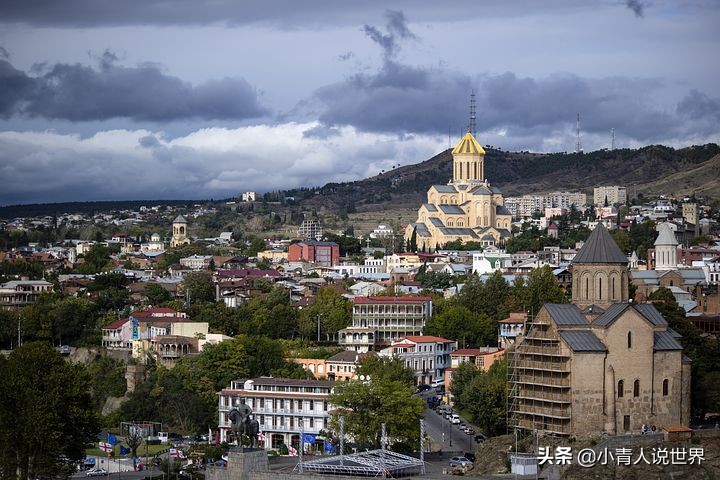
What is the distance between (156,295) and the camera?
115188mm

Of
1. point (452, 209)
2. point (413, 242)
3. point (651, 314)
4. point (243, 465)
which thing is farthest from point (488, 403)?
point (452, 209)

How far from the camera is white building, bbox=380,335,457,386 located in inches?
3561

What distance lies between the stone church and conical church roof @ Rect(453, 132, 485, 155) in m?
87.2

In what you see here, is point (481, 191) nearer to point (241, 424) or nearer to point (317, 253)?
point (317, 253)

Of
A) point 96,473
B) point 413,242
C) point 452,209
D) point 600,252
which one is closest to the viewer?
point 96,473

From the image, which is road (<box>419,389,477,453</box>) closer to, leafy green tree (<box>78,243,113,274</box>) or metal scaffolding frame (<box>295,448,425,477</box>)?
metal scaffolding frame (<box>295,448,425,477</box>)

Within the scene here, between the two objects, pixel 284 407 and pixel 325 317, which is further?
pixel 325 317

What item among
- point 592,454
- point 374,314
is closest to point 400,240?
point 374,314

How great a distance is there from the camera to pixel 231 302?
112 metres

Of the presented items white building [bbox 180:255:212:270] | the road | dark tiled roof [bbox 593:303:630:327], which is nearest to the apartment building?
the road

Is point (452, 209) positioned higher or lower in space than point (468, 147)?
lower

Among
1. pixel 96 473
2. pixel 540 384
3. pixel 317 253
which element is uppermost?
pixel 317 253

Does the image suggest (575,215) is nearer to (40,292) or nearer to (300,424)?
(40,292)

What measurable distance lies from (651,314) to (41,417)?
27390 mm
